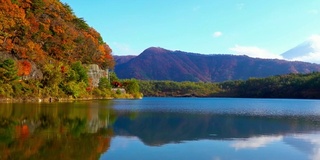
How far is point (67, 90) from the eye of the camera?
70375 millimetres

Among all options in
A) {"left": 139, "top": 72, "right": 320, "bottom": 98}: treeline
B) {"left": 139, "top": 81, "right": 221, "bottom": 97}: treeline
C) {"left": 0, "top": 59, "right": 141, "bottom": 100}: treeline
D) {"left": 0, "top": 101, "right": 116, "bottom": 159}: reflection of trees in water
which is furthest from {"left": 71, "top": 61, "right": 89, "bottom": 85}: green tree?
{"left": 139, "top": 81, "right": 221, "bottom": 97}: treeline

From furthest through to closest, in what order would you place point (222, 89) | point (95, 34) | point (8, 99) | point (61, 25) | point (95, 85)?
point (222, 89) < point (95, 34) < point (95, 85) < point (61, 25) < point (8, 99)

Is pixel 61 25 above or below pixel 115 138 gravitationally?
above

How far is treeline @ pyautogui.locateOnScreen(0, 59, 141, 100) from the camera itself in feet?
180

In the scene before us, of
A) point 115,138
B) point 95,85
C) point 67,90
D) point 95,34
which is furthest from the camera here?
point 95,34

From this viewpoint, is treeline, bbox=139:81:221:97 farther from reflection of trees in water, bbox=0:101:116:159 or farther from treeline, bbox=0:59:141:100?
reflection of trees in water, bbox=0:101:116:159

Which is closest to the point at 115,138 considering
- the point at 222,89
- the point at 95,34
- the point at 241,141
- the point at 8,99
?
the point at 241,141

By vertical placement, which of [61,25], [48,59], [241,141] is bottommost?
[241,141]

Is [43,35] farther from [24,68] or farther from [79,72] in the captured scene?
[24,68]

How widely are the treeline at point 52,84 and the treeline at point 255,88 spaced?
92475mm

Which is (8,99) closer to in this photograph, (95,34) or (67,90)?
(67,90)

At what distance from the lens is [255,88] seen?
171750 millimetres

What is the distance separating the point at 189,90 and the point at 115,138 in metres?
180

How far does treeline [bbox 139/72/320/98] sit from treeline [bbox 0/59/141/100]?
92.5 m
